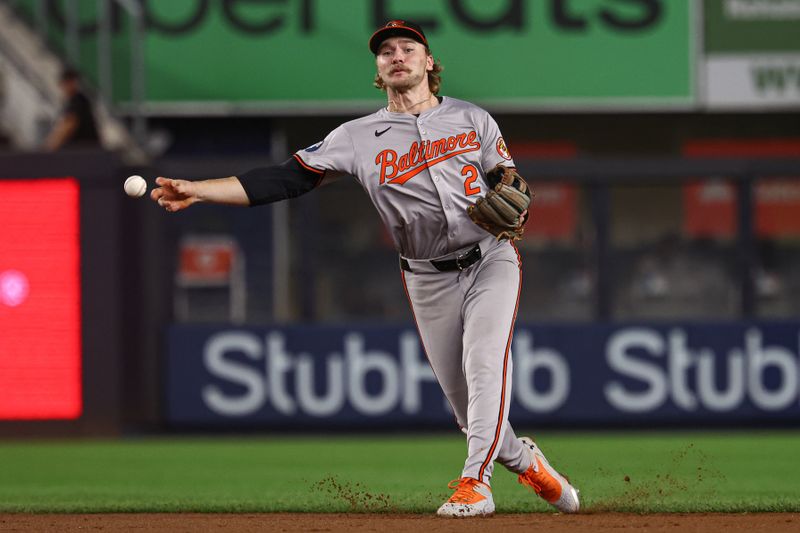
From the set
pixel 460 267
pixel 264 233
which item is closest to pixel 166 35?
pixel 264 233

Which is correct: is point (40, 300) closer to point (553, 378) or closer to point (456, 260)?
point (553, 378)

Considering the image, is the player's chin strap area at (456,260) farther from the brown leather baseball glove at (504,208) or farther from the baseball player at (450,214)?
the brown leather baseball glove at (504,208)

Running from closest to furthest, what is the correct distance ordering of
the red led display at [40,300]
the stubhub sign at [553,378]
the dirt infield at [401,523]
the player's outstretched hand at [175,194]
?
the player's outstretched hand at [175,194]
the dirt infield at [401,523]
the red led display at [40,300]
the stubhub sign at [553,378]

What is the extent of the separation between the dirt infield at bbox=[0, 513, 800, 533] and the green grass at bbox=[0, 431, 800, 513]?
0.88ft

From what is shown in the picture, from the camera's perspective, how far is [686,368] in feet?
34.0

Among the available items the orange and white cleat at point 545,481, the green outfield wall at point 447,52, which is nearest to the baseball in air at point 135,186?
the orange and white cleat at point 545,481

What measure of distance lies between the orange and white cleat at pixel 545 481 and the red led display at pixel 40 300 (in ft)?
17.1

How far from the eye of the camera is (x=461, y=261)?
225 inches

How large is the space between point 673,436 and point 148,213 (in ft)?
13.4

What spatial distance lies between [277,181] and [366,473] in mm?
2856

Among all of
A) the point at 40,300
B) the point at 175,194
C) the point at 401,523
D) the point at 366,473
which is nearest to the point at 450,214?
the point at 175,194

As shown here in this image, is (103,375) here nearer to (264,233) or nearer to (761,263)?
(264,233)

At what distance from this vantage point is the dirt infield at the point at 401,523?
17.9 feet

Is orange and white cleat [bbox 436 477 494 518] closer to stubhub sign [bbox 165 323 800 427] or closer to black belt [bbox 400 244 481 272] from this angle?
black belt [bbox 400 244 481 272]
